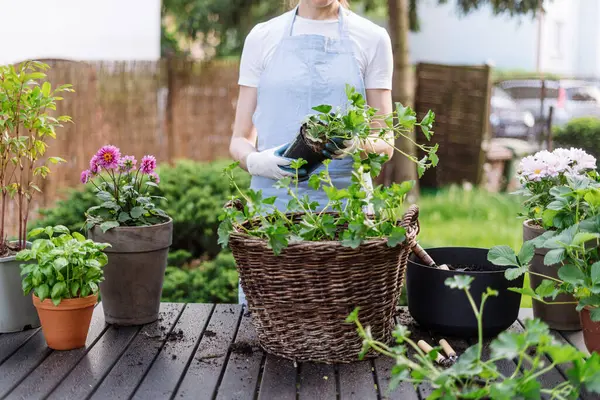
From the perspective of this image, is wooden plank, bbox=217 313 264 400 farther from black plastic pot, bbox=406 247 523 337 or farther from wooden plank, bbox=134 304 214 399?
black plastic pot, bbox=406 247 523 337

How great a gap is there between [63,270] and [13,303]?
0.26 meters

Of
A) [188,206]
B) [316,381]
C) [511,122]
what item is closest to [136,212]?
[316,381]

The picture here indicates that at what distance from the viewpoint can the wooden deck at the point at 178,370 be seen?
5.69 ft

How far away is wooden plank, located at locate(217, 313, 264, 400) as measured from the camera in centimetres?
173

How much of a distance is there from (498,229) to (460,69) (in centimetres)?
214

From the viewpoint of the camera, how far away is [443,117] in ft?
26.0

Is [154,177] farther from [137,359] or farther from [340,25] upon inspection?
[340,25]

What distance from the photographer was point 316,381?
1.80 meters

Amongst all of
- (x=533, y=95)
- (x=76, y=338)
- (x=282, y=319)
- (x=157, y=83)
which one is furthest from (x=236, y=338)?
(x=533, y=95)

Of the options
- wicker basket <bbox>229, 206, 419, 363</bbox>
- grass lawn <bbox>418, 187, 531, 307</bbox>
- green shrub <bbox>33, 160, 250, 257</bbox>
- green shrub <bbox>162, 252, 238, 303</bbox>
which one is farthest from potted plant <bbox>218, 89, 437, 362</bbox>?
grass lawn <bbox>418, 187, 531, 307</bbox>

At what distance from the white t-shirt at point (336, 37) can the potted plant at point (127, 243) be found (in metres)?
0.47

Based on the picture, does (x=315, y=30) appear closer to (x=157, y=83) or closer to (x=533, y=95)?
(x=157, y=83)

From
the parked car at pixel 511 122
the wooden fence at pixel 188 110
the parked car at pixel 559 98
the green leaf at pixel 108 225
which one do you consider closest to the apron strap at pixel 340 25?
the green leaf at pixel 108 225

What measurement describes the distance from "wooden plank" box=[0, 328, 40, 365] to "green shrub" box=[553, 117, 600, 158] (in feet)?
22.1
